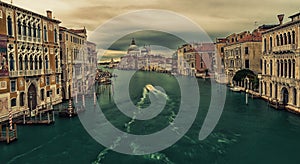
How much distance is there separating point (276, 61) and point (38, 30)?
2853 cm

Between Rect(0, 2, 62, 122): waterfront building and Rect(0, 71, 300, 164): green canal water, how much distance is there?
161 inches

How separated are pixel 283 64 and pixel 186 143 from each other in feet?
57.9

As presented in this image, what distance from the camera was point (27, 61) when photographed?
27.2 meters

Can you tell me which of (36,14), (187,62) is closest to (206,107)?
(36,14)

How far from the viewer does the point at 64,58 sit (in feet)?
123

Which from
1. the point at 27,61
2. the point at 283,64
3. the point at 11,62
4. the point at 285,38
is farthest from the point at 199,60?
the point at 11,62

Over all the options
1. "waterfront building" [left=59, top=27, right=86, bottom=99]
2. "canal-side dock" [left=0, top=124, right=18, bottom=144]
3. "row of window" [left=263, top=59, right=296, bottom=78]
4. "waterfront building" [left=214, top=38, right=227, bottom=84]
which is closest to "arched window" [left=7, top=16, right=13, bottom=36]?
"canal-side dock" [left=0, top=124, right=18, bottom=144]

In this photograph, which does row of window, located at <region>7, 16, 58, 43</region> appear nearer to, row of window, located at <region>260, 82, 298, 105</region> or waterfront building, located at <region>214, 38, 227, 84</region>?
row of window, located at <region>260, 82, 298, 105</region>

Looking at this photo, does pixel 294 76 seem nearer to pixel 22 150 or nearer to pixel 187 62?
pixel 22 150

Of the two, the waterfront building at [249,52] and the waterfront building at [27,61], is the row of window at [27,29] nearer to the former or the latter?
the waterfront building at [27,61]

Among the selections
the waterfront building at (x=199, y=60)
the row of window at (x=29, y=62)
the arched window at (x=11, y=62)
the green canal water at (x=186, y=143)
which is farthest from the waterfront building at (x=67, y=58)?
the waterfront building at (x=199, y=60)

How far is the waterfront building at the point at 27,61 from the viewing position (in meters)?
23.7

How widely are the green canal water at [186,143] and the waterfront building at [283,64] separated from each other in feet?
9.99

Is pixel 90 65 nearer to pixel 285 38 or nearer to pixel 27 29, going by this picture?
pixel 27 29
